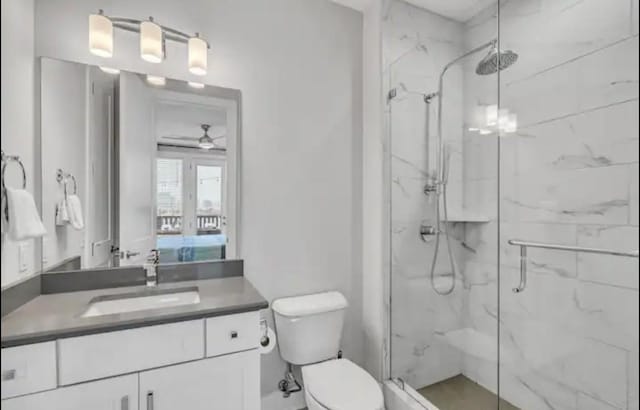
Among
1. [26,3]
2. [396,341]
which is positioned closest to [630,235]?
[396,341]

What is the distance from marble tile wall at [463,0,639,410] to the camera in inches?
67.6

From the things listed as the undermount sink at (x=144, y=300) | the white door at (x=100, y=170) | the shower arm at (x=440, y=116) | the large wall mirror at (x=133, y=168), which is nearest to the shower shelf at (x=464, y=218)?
the shower arm at (x=440, y=116)

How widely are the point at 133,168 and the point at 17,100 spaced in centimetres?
53

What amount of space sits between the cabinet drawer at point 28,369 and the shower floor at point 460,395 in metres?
1.95

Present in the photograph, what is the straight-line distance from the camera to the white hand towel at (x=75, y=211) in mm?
1640

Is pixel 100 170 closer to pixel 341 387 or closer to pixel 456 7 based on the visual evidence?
pixel 341 387

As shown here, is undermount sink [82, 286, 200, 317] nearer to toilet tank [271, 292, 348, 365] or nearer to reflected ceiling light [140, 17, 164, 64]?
toilet tank [271, 292, 348, 365]

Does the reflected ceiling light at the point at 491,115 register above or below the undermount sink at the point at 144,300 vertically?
above

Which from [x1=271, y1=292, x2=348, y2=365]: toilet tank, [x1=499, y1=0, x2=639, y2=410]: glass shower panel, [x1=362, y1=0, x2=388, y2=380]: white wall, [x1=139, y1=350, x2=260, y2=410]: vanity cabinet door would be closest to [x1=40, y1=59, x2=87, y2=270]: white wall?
[x1=139, y1=350, x2=260, y2=410]: vanity cabinet door

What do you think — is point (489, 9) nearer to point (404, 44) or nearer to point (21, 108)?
point (404, 44)

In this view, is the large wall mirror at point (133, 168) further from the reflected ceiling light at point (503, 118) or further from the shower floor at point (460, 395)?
the reflected ceiling light at point (503, 118)

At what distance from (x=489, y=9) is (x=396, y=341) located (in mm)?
2346

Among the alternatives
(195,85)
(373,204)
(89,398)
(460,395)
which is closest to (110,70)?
(195,85)

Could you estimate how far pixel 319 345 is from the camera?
2.01 metres
